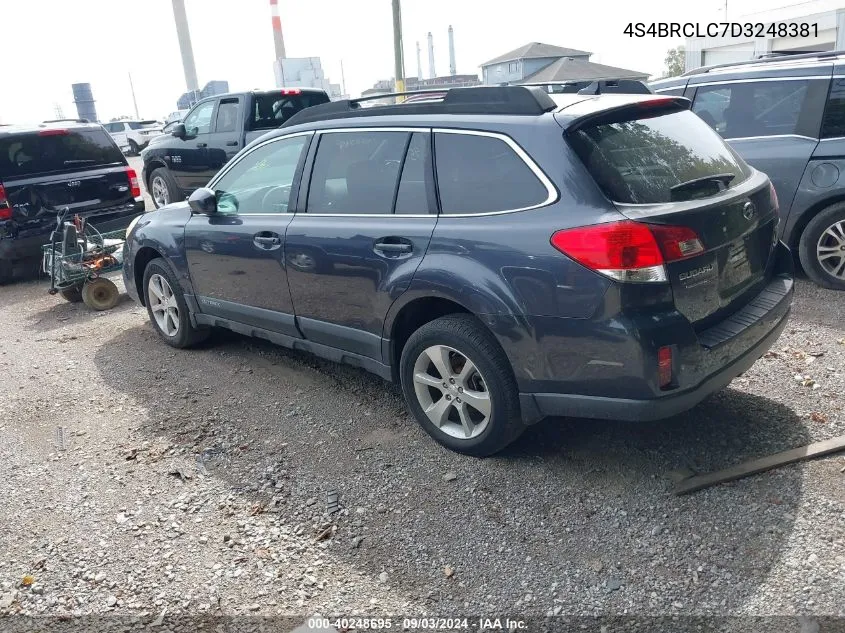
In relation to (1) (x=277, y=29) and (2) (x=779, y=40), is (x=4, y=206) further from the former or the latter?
(1) (x=277, y=29)

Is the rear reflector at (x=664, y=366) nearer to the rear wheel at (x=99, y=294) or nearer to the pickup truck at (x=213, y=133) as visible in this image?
the rear wheel at (x=99, y=294)

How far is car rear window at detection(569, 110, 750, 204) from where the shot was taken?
3.20 m

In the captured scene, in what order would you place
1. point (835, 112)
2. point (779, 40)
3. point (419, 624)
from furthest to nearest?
point (779, 40)
point (835, 112)
point (419, 624)

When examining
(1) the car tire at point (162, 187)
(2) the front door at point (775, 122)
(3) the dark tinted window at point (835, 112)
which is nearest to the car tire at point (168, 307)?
(2) the front door at point (775, 122)

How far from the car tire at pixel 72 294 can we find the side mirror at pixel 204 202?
328 cm

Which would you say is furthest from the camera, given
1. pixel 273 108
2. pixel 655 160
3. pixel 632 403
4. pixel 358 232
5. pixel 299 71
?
pixel 299 71

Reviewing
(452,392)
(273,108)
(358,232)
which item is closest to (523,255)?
(452,392)

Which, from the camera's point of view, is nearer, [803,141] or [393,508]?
[393,508]

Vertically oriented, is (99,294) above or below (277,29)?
below

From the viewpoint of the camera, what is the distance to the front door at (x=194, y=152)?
11.3m

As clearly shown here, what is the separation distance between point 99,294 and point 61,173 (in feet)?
7.02

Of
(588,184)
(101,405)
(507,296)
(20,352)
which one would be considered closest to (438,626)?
(507,296)

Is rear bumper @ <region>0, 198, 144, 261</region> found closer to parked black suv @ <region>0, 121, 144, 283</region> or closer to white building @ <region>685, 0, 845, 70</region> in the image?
parked black suv @ <region>0, 121, 144, 283</region>

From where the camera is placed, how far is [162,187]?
12.4 meters
